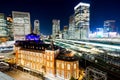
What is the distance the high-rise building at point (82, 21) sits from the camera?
6809 inches

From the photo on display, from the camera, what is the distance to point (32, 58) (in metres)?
43.3

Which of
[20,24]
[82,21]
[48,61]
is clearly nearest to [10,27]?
[20,24]

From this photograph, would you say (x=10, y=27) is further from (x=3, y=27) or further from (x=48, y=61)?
(x=48, y=61)

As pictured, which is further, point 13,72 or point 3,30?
point 3,30

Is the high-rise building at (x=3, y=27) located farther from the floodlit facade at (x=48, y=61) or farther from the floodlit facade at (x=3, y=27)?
the floodlit facade at (x=48, y=61)

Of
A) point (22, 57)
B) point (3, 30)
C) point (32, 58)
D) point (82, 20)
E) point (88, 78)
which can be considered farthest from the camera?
point (82, 20)

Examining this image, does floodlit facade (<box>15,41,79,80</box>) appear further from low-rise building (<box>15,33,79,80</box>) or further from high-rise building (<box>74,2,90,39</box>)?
high-rise building (<box>74,2,90,39</box>)

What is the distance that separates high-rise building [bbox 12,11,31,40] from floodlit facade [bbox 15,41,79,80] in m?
93.6

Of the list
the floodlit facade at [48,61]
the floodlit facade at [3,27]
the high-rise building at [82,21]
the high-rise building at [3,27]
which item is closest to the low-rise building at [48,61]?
the floodlit facade at [48,61]

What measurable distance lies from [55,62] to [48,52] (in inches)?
141

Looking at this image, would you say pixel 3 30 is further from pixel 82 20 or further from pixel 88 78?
pixel 88 78

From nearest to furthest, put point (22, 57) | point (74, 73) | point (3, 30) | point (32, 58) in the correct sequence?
point (74, 73)
point (32, 58)
point (22, 57)
point (3, 30)

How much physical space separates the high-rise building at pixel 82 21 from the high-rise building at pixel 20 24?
68.6 m

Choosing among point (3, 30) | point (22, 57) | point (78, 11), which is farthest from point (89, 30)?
point (22, 57)
